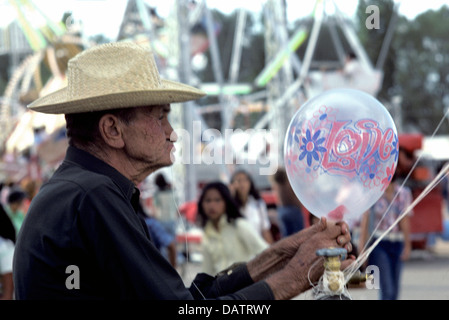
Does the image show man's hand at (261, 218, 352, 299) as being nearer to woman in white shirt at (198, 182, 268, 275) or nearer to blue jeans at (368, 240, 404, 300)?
woman in white shirt at (198, 182, 268, 275)

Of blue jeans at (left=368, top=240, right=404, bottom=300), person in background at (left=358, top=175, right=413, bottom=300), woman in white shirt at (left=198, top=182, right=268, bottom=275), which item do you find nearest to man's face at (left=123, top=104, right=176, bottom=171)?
woman in white shirt at (left=198, top=182, right=268, bottom=275)

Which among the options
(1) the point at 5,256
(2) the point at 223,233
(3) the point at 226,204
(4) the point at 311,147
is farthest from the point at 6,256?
(4) the point at 311,147

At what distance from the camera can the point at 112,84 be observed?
231 centimetres

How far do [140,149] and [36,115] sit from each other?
679 inches

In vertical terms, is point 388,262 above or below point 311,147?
below

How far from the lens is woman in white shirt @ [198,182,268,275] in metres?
5.63

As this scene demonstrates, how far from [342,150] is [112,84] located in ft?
2.69

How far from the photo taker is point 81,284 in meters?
2.08

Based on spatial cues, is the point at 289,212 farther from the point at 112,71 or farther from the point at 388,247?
the point at 112,71

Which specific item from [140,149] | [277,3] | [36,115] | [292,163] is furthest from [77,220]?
[36,115]

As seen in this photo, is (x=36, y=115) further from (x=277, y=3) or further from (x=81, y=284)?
(x=81, y=284)

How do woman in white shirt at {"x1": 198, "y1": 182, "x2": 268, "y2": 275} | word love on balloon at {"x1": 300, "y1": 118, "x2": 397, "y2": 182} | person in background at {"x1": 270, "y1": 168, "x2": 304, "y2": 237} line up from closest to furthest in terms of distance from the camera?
word love on balloon at {"x1": 300, "y1": 118, "x2": 397, "y2": 182} < woman in white shirt at {"x1": 198, "y1": 182, "x2": 268, "y2": 275} < person in background at {"x1": 270, "y1": 168, "x2": 304, "y2": 237}

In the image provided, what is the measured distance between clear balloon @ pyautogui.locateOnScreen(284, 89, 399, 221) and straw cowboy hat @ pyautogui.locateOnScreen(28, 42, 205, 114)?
46cm

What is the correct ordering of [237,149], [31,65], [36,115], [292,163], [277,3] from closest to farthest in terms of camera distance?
[292,163]
[277,3]
[36,115]
[237,149]
[31,65]
